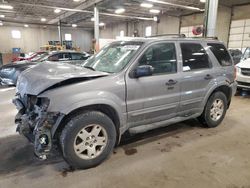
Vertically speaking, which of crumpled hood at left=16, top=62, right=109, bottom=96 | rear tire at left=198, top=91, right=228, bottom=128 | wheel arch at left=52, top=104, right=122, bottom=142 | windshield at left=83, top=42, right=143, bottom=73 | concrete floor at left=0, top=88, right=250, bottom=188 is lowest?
concrete floor at left=0, top=88, right=250, bottom=188

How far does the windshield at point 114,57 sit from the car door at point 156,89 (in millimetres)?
173

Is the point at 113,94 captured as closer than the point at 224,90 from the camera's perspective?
Yes

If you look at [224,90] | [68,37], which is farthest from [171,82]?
[68,37]

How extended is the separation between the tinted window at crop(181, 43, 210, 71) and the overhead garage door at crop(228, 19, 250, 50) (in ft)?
37.5

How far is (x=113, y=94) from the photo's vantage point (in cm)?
255

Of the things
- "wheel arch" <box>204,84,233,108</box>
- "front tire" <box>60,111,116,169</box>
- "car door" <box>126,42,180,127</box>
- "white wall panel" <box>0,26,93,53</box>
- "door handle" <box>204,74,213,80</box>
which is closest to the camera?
"front tire" <box>60,111,116,169</box>

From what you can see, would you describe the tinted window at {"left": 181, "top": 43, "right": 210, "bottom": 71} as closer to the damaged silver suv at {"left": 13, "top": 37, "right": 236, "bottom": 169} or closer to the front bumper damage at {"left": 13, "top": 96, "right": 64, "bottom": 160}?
the damaged silver suv at {"left": 13, "top": 37, "right": 236, "bottom": 169}

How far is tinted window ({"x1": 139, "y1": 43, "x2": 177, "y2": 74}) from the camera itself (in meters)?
2.90

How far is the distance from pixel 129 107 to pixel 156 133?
1212mm

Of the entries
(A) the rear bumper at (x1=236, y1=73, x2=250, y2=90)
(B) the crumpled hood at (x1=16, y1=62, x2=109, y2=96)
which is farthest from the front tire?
(A) the rear bumper at (x1=236, y1=73, x2=250, y2=90)

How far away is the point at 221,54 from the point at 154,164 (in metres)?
2.41

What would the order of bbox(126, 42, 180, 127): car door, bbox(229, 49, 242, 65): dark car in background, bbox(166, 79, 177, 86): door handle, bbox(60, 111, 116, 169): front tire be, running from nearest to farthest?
bbox(60, 111, 116, 169): front tire → bbox(126, 42, 180, 127): car door → bbox(166, 79, 177, 86): door handle → bbox(229, 49, 242, 65): dark car in background

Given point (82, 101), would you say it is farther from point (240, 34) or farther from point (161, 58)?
point (240, 34)

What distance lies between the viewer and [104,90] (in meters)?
2.48
